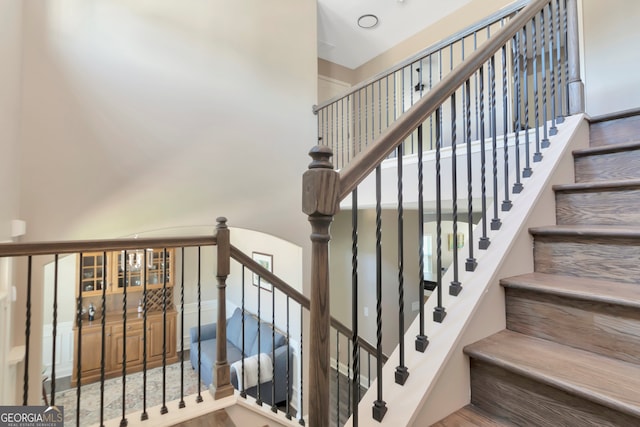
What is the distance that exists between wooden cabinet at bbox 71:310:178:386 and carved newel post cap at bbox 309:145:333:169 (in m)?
5.38

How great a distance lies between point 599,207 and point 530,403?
33.5 inches

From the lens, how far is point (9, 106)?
1.93m

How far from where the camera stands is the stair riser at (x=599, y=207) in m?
1.18

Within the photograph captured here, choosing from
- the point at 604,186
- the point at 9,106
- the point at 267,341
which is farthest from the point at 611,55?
the point at 267,341

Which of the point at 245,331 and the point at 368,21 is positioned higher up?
the point at 368,21

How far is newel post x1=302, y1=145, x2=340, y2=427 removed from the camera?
694mm

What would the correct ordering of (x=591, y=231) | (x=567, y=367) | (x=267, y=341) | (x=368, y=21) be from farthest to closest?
(x=267, y=341)
(x=368, y=21)
(x=591, y=231)
(x=567, y=367)

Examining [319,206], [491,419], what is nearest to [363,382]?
[491,419]

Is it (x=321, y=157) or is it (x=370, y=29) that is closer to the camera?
(x=321, y=157)

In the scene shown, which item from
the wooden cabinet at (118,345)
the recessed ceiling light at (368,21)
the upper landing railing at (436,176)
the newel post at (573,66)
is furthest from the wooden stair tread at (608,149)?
the wooden cabinet at (118,345)

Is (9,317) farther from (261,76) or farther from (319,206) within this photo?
(261,76)

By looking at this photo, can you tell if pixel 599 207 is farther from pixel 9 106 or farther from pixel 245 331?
pixel 245 331

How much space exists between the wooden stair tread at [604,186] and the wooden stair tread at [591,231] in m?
0.18

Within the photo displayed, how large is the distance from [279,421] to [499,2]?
451 centimetres
